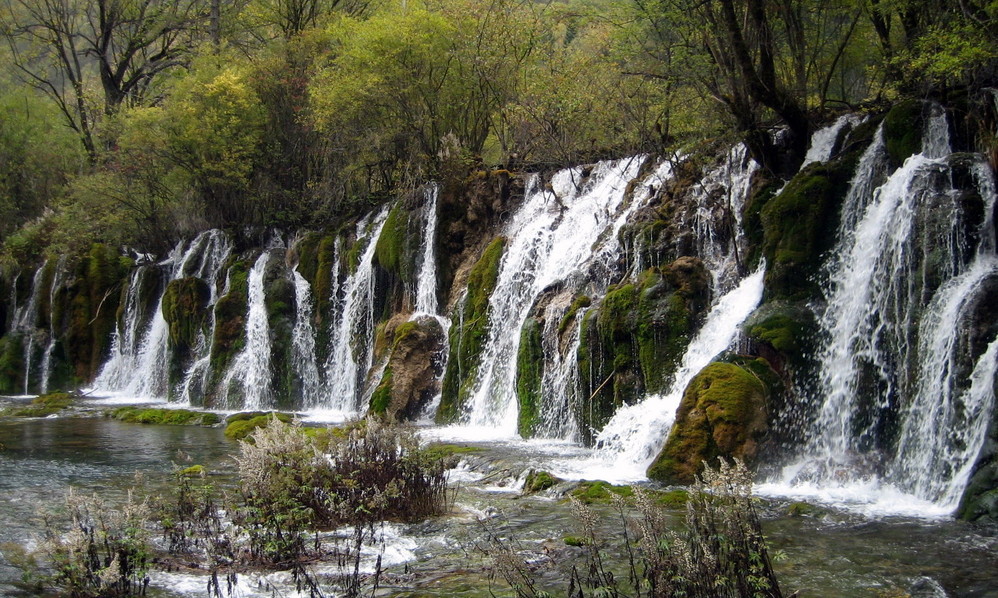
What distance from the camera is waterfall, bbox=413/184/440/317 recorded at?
935 inches

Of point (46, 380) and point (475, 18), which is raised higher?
point (475, 18)

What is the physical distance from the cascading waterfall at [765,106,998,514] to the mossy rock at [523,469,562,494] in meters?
2.74

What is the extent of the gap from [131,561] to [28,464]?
30.0 ft

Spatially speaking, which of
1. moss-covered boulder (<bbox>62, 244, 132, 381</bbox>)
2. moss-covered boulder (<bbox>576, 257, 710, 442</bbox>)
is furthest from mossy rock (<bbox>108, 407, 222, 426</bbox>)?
moss-covered boulder (<bbox>62, 244, 132, 381</bbox>)

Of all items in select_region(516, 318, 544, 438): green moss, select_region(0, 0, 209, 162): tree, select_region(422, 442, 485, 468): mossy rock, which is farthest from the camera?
select_region(0, 0, 209, 162): tree

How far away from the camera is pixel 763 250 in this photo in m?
15.1

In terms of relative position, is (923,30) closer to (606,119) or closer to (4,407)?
(606,119)

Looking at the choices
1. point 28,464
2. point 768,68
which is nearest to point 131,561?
point 28,464

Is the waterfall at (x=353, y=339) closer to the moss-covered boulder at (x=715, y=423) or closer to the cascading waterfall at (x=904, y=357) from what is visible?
the moss-covered boulder at (x=715, y=423)

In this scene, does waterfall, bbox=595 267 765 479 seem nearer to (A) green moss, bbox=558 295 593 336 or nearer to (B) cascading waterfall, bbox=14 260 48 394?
(A) green moss, bbox=558 295 593 336

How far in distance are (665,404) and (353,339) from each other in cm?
1275

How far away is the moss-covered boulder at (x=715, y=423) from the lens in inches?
463

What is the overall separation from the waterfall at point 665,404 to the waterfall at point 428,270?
9849mm

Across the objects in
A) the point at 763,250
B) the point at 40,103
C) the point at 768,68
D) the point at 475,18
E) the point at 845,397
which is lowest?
the point at 845,397
